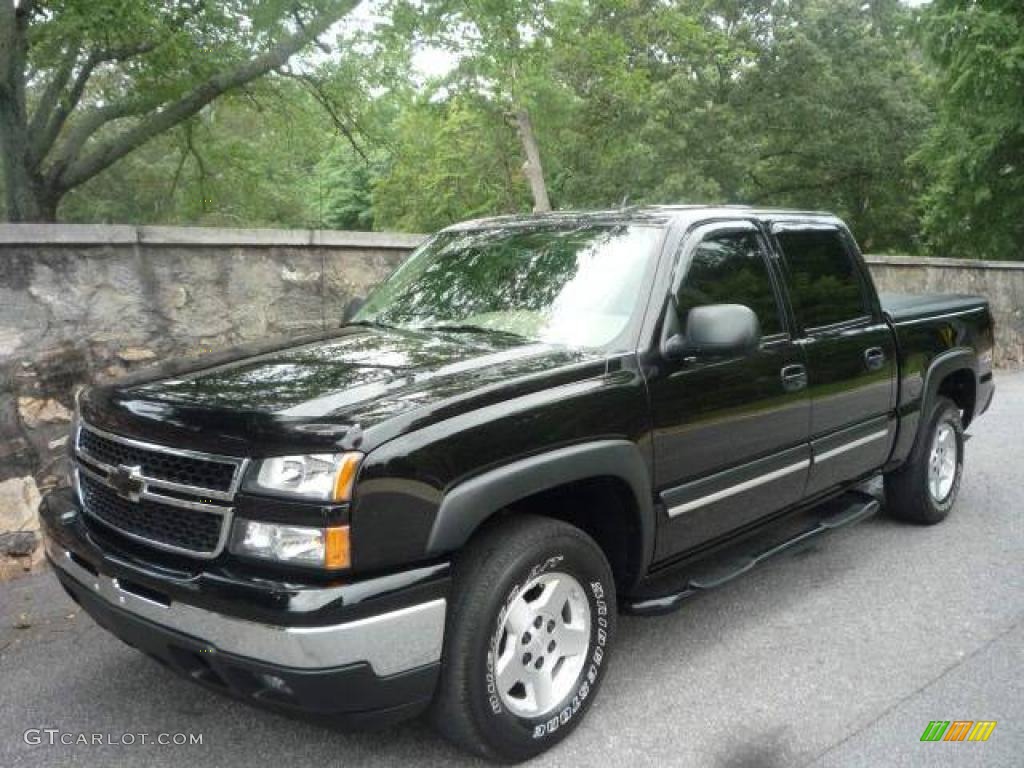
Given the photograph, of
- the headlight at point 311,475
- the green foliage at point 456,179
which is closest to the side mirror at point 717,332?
the headlight at point 311,475

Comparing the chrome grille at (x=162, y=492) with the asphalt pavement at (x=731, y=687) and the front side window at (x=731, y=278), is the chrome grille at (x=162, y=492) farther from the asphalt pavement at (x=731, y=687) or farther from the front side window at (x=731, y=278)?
the front side window at (x=731, y=278)

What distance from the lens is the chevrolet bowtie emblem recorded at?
2771mm

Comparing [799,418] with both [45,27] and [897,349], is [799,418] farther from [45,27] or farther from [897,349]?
[45,27]

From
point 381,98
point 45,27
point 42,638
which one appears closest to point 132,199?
point 381,98

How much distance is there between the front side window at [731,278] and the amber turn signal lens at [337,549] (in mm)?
1702

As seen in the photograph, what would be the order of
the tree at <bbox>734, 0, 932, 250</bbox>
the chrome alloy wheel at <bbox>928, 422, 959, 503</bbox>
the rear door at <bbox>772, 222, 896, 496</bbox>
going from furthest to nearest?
the tree at <bbox>734, 0, 932, 250</bbox> < the chrome alloy wheel at <bbox>928, 422, 959, 503</bbox> < the rear door at <bbox>772, 222, 896, 496</bbox>

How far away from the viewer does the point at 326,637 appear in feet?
7.90

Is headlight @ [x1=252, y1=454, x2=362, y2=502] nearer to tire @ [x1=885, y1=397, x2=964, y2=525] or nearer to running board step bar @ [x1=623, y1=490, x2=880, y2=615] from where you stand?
running board step bar @ [x1=623, y1=490, x2=880, y2=615]

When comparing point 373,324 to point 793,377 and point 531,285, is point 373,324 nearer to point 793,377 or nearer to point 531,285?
point 531,285

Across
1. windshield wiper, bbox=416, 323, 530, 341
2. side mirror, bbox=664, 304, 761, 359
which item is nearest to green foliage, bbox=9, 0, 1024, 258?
windshield wiper, bbox=416, 323, 530, 341

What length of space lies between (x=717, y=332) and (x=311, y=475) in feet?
5.25

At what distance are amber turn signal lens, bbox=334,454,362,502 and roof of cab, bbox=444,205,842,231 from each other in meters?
1.90

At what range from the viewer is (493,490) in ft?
8.94

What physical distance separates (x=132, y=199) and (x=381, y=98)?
12704 millimetres
